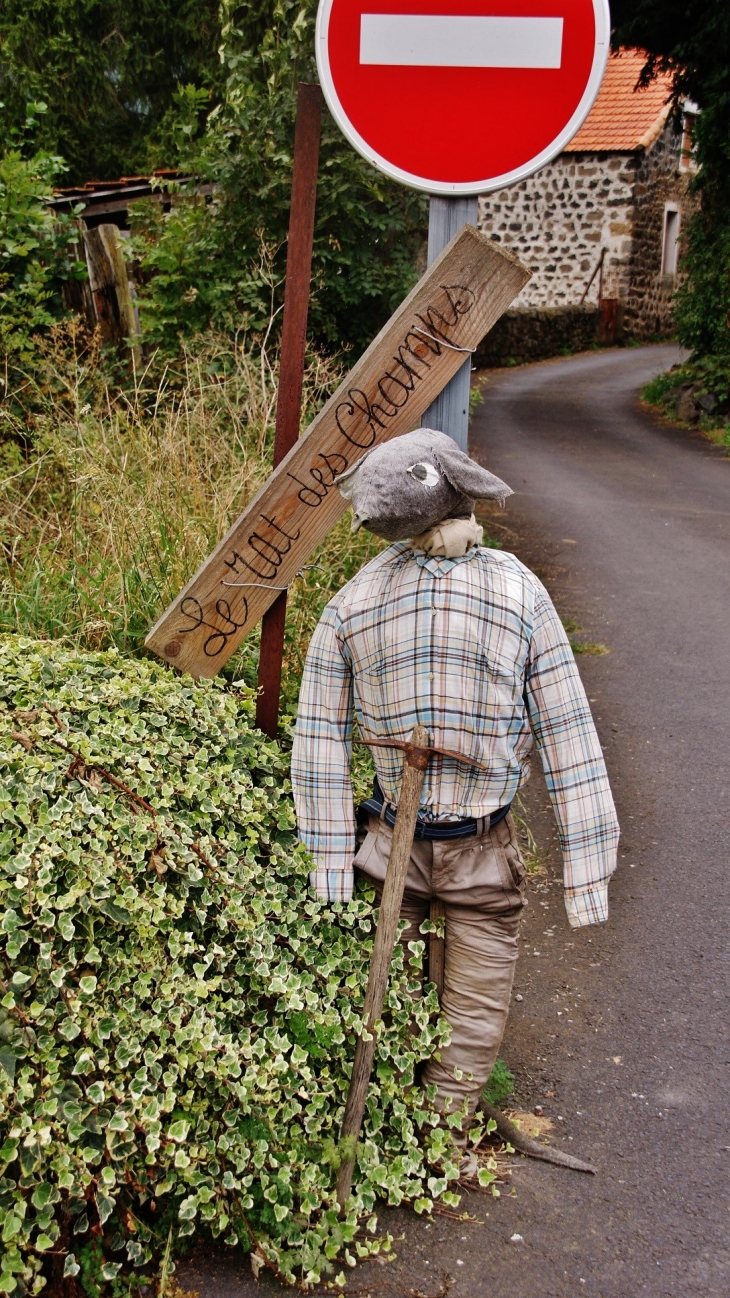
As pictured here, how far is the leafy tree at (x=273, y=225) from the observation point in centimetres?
752

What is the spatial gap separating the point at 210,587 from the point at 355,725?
516 mm

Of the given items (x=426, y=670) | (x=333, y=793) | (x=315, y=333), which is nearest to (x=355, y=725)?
(x=333, y=793)

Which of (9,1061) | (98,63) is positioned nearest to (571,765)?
(9,1061)

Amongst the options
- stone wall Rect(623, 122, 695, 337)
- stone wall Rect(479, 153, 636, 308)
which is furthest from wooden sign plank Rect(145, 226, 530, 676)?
stone wall Rect(623, 122, 695, 337)

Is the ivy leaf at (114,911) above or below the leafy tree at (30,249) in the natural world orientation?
below

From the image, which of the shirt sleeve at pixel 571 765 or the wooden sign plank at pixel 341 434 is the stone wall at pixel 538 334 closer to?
the wooden sign plank at pixel 341 434

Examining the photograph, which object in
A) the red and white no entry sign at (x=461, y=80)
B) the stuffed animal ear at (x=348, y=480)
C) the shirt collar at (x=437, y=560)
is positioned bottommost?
the shirt collar at (x=437, y=560)

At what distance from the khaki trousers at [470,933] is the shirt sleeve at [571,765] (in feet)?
0.50

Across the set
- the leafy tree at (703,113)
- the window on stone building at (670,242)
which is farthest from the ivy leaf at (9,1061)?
the window on stone building at (670,242)

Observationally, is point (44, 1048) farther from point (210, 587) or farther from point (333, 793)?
point (210, 587)

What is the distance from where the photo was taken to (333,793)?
2.69 m

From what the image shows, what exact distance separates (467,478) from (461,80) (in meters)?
0.88

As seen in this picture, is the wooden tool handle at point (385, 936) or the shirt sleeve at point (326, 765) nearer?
the wooden tool handle at point (385, 936)

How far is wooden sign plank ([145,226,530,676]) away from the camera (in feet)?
9.08
